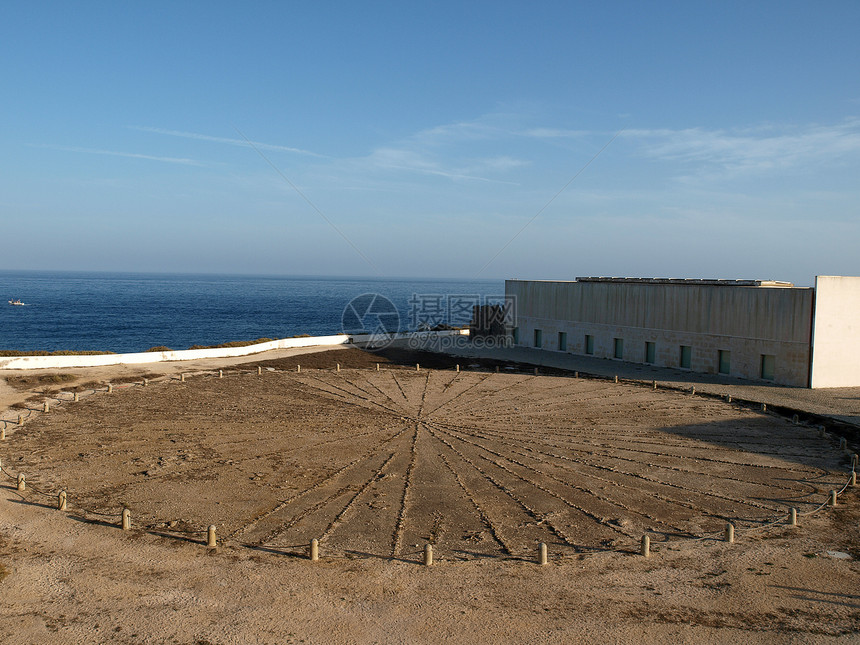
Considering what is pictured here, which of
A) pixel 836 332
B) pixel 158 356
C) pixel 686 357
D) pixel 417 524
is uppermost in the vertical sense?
pixel 836 332

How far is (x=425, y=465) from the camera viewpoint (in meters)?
25.2

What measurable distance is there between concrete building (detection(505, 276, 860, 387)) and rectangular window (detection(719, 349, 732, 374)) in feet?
0.23

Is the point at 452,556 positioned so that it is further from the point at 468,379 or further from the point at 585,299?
the point at 585,299

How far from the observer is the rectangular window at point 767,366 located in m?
42.2

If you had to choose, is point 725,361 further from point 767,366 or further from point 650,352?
point 650,352

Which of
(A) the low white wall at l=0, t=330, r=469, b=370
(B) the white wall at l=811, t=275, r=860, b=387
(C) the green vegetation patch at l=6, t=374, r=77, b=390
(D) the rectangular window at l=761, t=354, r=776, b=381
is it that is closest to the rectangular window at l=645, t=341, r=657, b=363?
(D) the rectangular window at l=761, t=354, r=776, b=381

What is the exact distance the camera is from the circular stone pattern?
61.8 ft

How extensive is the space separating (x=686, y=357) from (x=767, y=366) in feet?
19.8

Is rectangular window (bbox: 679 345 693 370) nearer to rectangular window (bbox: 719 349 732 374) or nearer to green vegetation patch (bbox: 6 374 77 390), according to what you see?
rectangular window (bbox: 719 349 732 374)

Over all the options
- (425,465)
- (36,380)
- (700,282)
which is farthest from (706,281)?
(36,380)

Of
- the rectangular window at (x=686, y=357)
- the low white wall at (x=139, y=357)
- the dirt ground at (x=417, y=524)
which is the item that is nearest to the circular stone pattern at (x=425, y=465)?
the dirt ground at (x=417, y=524)

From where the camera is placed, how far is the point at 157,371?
1737 inches

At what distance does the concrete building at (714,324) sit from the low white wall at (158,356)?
18.1m

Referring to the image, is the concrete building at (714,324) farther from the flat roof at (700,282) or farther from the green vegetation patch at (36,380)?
the green vegetation patch at (36,380)
